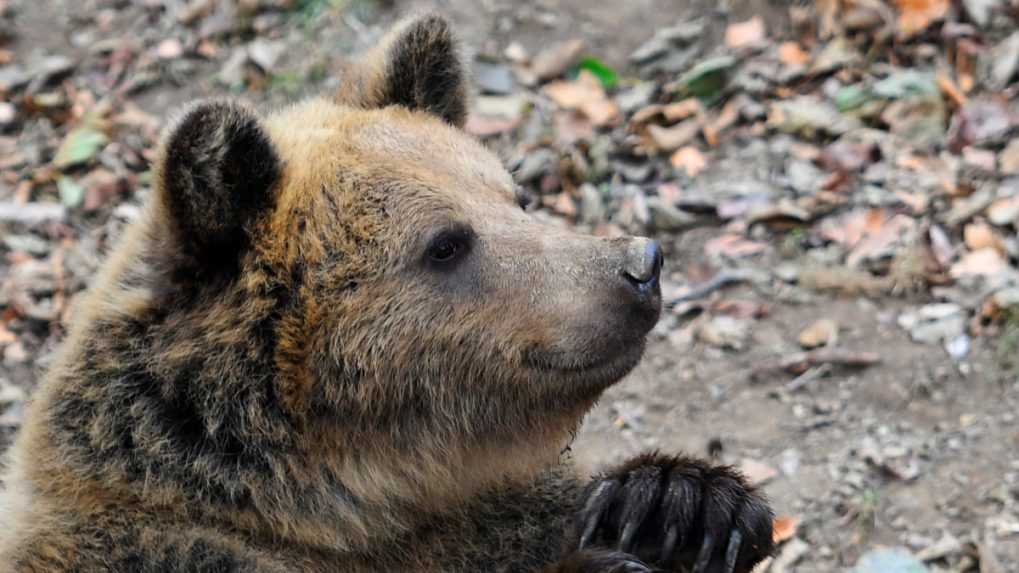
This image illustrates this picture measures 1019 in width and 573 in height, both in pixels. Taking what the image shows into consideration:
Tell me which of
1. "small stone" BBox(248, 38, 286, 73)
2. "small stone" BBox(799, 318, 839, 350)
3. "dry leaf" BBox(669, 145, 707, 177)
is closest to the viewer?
"small stone" BBox(799, 318, 839, 350)

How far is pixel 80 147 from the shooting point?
9.84m

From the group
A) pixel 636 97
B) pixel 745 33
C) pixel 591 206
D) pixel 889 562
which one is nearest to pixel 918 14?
pixel 745 33

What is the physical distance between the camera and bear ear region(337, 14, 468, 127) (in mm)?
5223

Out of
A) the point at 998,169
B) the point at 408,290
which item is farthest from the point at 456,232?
the point at 998,169

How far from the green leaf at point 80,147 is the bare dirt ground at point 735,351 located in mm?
132

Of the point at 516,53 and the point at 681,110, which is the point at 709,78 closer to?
the point at 681,110

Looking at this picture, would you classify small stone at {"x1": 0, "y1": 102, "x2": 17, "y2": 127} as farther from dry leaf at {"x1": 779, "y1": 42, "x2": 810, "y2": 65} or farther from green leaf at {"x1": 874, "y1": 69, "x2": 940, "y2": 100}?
green leaf at {"x1": 874, "y1": 69, "x2": 940, "y2": 100}

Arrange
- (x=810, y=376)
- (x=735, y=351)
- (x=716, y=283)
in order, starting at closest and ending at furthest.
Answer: (x=810, y=376), (x=735, y=351), (x=716, y=283)

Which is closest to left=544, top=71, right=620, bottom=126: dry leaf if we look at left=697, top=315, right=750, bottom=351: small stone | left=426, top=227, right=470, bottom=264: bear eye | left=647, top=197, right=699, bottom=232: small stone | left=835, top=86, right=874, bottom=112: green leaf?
left=647, top=197, right=699, bottom=232: small stone

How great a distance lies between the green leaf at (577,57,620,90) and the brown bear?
5479mm

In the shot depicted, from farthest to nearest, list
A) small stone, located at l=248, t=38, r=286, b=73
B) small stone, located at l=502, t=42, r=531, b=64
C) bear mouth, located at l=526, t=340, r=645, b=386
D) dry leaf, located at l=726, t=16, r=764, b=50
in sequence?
small stone, located at l=248, t=38, r=286, b=73, small stone, located at l=502, t=42, r=531, b=64, dry leaf, located at l=726, t=16, r=764, b=50, bear mouth, located at l=526, t=340, r=645, b=386

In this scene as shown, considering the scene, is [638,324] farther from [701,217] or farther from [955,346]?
[701,217]

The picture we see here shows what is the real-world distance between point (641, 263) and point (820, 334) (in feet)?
11.1

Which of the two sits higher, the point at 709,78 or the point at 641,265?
the point at 641,265
